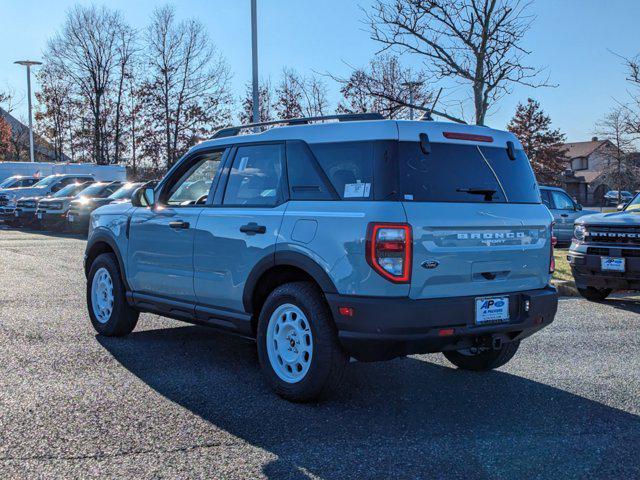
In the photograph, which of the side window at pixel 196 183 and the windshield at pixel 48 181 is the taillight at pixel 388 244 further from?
the windshield at pixel 48 181

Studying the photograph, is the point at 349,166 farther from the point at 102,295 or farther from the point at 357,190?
the point at 102,295

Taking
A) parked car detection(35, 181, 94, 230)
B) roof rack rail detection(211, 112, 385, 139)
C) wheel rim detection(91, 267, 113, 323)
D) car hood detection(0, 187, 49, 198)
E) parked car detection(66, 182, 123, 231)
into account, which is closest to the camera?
roof rack rail detection(211, 112, 385, 139)

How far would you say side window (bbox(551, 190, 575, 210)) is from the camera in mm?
18609

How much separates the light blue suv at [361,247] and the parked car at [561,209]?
526 inches

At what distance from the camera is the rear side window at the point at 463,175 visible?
4793 millimetres

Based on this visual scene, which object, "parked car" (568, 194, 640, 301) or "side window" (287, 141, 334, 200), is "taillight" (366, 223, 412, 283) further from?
"parked car" (568, 194, 640, 301)

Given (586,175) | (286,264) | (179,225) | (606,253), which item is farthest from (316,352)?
(586,175)

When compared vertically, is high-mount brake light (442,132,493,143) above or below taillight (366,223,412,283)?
above

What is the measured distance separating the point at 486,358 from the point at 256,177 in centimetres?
238

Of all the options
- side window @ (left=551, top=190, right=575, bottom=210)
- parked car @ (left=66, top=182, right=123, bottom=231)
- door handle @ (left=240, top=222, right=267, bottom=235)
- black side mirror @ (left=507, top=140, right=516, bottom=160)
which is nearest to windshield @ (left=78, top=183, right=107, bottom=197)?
parked car @ (left=66, top=182, right=123, bottom=231)

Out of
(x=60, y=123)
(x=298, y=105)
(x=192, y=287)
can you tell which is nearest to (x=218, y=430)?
(x=192, y=287)

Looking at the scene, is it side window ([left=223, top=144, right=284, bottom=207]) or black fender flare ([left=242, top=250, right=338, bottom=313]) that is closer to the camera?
black fender flare ([left=242, top=250, right=338, bottom=313])

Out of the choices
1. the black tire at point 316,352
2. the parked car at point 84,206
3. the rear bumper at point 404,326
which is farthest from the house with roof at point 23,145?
the rear bumper at point 404,326

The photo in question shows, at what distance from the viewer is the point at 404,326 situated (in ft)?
15.0
